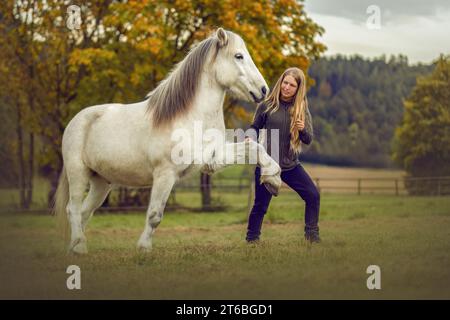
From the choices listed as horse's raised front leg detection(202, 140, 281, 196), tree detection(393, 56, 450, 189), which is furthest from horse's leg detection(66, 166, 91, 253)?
tree detection(393, 56, 450, 189)

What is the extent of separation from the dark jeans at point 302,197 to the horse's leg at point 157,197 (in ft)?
3.95

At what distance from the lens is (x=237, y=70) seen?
23.9 ft

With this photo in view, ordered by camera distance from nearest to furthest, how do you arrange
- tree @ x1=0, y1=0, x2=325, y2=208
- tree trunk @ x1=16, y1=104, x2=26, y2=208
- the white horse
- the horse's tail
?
the white horse < the horse's tail < tree @ x1=0, y1=0, x2=325, y2=208 < tree trunk @ x1=16, y1=104, x2=26, y2=208

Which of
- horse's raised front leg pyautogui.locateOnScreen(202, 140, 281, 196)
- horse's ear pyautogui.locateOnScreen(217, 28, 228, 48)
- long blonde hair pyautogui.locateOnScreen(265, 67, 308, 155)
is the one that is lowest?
horse's raised front leg pyautogui.locateOnScreen(202, 140, 281, 196)

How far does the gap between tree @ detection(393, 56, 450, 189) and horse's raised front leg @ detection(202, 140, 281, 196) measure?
2541 cm

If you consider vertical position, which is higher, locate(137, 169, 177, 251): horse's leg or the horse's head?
the horse's head

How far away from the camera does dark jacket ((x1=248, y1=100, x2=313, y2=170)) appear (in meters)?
7.72

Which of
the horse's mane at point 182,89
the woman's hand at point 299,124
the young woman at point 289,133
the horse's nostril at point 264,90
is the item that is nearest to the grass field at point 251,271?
the young woman at point 289,133

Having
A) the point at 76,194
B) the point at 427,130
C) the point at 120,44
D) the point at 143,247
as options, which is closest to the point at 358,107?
the point at 427,130

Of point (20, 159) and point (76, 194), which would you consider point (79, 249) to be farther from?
point (20, 159)

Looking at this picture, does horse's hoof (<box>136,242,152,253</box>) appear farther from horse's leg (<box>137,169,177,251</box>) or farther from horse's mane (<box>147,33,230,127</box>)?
horse's mane (<box>147,33,230,127</box>)

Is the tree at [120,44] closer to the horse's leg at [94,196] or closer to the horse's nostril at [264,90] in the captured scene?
the horse's leg at [94,196]

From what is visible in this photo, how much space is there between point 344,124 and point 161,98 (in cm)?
3505
